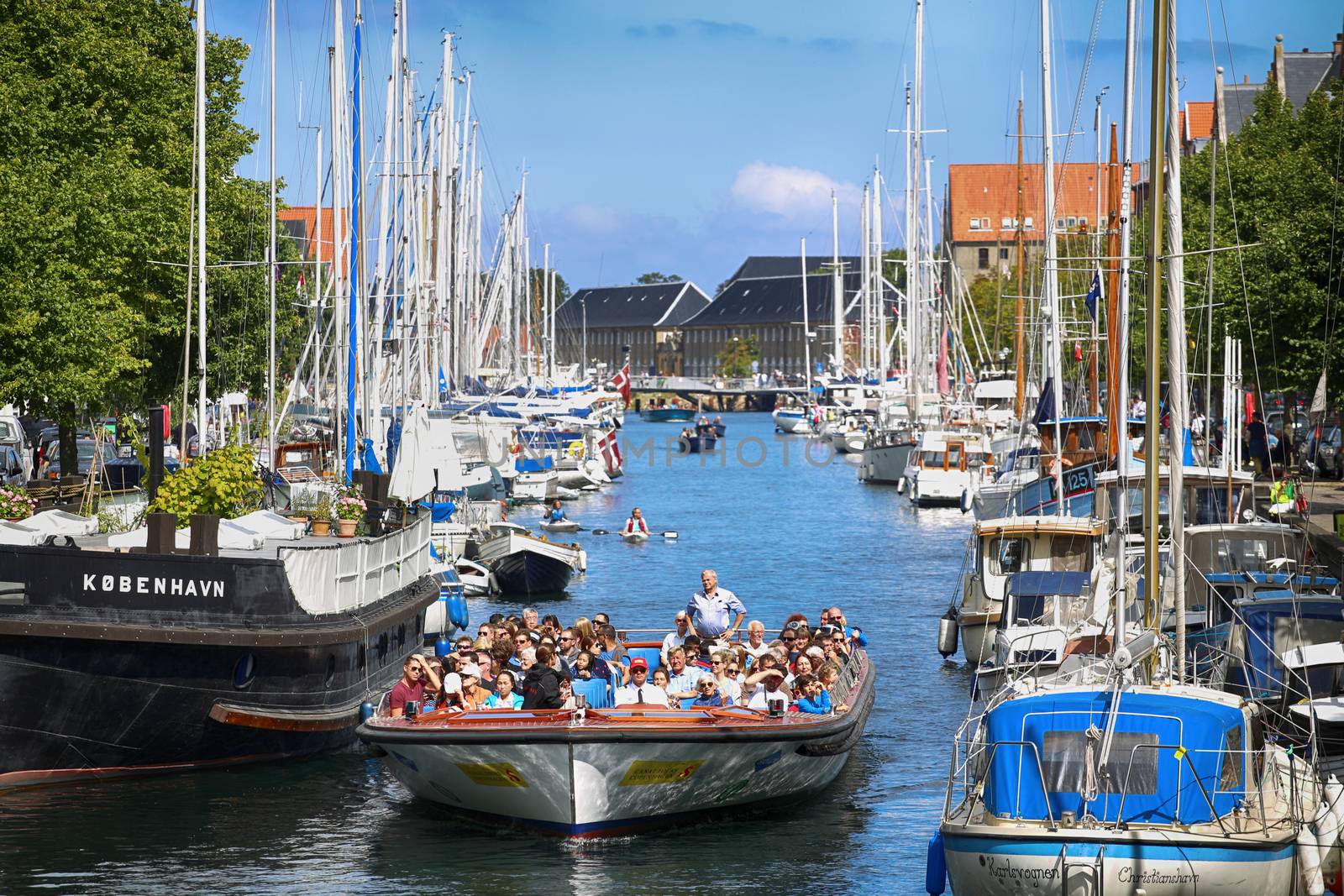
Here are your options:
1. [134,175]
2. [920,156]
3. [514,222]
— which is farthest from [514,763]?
[514,222]

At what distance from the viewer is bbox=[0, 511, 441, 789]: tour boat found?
19578 mm

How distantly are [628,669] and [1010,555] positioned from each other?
Answer: 12.0 m

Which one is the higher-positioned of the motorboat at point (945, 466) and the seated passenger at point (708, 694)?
the motorboat at point (945, 466)

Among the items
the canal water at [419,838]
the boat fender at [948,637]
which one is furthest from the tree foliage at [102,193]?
the boat fender at [948,637]

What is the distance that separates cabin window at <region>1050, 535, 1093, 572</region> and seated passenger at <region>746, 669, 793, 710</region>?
11.9 m

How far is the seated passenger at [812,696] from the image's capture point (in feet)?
65.0

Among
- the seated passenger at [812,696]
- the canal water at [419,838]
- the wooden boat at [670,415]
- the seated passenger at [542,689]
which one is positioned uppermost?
the wooden boat at [670,415]

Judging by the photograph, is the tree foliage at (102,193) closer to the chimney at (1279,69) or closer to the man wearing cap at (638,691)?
the man wearing cap at (638,691)

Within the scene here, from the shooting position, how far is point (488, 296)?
81562mm

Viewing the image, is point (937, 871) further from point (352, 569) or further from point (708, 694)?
point (352, 569)

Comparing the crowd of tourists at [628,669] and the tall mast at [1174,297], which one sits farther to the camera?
the crowd of tourists at [628,669]

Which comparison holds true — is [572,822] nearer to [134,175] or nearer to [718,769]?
[718,769]

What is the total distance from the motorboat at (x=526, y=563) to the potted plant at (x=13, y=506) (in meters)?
16.8

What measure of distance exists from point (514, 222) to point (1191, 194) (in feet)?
126
